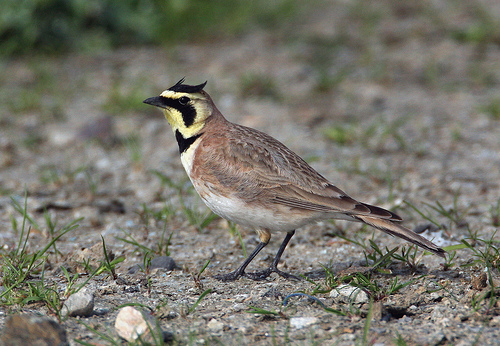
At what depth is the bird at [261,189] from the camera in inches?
150

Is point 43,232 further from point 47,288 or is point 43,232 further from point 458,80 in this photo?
point 458,80

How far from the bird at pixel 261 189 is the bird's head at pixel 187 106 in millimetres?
10

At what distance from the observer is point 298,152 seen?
6.53m

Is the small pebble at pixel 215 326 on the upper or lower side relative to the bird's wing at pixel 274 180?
lower

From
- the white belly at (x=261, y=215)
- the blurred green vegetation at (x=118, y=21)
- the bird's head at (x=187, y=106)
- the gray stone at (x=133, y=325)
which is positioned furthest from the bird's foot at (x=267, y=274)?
the blurred green vegetation at (x=118, y=21)

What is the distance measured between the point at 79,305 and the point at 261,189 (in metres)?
1.36

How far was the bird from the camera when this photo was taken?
3807 millimetres

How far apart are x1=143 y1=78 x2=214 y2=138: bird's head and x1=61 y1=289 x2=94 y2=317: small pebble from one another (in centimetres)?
148

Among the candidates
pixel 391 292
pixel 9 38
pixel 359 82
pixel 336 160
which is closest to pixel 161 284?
pixel 391 292

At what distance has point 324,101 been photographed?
7898 millimetres

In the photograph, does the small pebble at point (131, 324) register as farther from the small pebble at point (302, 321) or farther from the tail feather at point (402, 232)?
the tail feather at point (402, 232)

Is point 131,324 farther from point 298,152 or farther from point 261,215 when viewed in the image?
point 298,152

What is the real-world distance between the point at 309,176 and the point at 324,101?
4045mm

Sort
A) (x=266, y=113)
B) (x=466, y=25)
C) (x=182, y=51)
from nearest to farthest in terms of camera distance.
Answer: (x=266, y=113) → (x=182, y=51) → (x=466, y=25)
